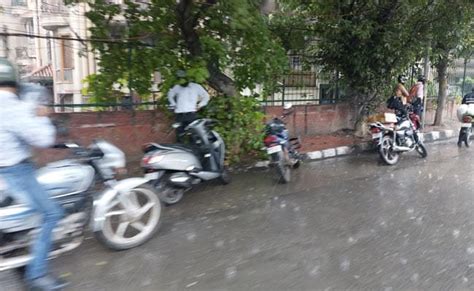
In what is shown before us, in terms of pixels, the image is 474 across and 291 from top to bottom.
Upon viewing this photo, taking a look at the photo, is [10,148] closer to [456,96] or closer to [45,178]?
[45,178]

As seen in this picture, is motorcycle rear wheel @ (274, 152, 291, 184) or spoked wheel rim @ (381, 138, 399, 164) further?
spoked wheel rim @ (381, 138, 399, 164)

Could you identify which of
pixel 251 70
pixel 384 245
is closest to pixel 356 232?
pixel 384 245

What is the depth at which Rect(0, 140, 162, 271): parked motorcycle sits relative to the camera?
10.7ft

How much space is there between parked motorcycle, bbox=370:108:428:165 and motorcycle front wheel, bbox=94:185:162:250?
529 centimetres

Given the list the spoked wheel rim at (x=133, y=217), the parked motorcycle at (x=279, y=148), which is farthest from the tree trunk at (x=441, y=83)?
the spoked wheel rim at (x=133, y=217)

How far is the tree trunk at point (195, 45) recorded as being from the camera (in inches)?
262

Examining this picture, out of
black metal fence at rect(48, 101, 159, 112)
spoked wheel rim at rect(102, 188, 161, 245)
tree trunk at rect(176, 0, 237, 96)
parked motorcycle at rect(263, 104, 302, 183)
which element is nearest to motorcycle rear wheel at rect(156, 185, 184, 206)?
spoked wheel rim at rect(102, 188, 161, 245)

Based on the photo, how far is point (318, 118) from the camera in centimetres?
1064

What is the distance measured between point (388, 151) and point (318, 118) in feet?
9.06

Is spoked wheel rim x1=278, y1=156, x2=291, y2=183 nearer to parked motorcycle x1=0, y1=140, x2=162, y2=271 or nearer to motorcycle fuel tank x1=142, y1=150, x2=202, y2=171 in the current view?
motorcycle fuel tank x1=142, y1=150, x2=202, y2=171

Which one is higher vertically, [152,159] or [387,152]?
[152,159]

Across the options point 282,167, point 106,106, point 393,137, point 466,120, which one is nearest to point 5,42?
point 106,106

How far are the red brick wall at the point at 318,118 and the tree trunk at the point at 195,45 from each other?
224 centimetres

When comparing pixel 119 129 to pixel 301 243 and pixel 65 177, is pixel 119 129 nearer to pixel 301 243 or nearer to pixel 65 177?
pixel 65 177
